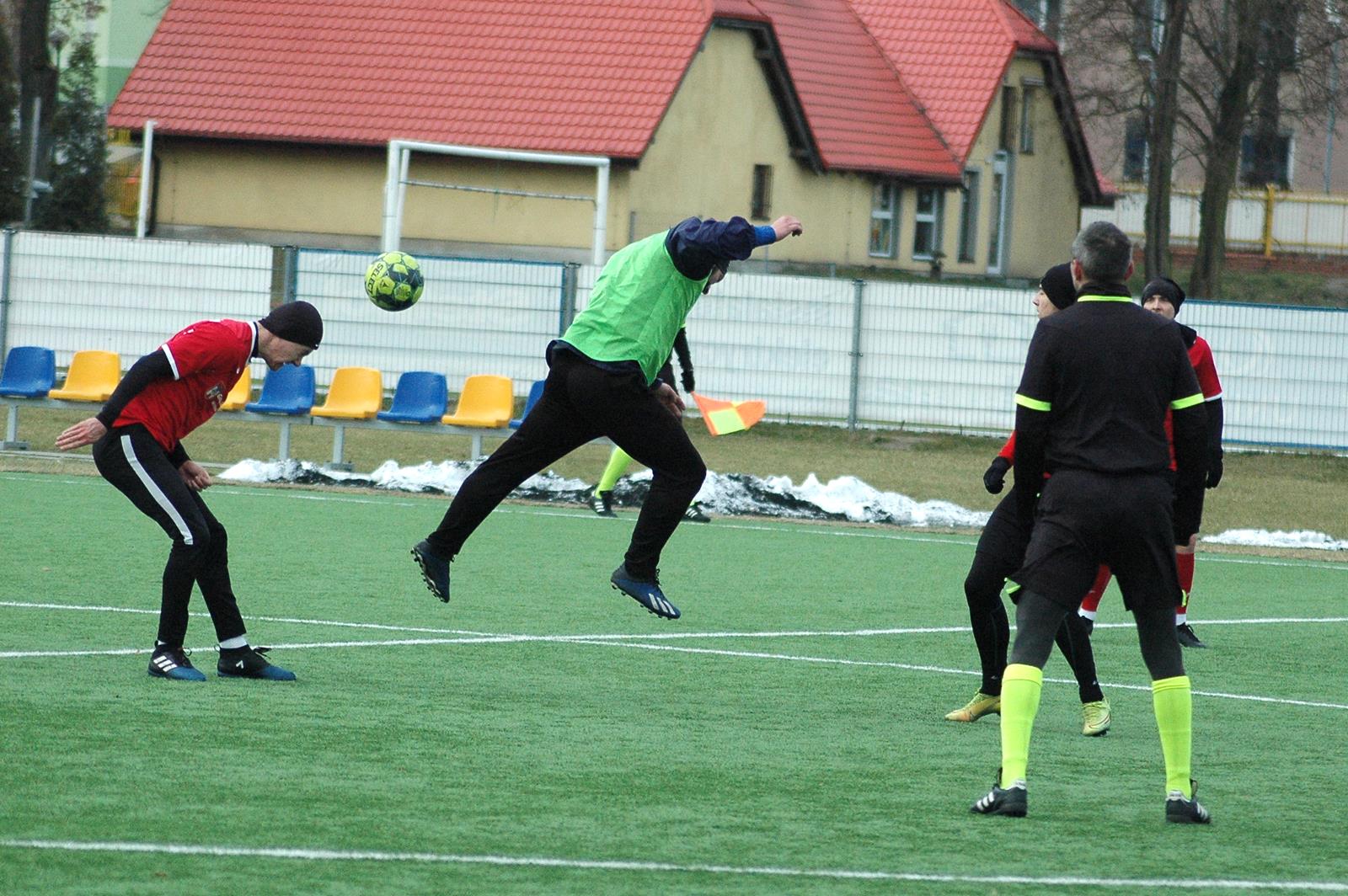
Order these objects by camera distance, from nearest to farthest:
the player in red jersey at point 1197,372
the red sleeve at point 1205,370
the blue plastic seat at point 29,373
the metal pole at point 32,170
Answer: the player in red jersey at point 1197,372, the red sleeve at point 1205,370, the blue plastic seat at point 29,373, the metal pole at point 32,170

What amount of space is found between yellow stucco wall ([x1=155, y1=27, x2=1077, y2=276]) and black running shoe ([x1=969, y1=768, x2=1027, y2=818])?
3229 centimetres

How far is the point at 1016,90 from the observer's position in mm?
47750

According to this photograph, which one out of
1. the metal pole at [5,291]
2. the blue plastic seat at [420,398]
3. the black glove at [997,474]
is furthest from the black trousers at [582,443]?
the metal pole at [5,291]

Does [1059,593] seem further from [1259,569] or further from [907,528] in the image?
[907,528]

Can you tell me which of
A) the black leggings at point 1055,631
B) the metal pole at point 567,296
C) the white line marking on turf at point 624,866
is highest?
the metal pole at point 567,296

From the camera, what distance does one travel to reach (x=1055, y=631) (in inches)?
263

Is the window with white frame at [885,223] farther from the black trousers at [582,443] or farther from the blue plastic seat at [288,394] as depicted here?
the black trousers at [582,443]

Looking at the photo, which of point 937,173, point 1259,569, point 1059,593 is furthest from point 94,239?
point 937,173

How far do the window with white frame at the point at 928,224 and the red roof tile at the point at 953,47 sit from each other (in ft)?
4.84

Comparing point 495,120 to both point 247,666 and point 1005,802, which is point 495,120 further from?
point 1005,802

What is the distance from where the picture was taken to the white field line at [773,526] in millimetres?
16875

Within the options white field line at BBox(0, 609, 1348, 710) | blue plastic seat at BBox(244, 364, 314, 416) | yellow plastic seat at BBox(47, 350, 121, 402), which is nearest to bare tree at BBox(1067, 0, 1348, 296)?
blue plastic seat at BBox(244, 364, 314, 416)

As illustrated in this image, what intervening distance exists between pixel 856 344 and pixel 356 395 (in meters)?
6.39

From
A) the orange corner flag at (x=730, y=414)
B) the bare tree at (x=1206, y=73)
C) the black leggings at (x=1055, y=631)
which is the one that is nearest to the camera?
the black leggings at (x=1055, y=631)
